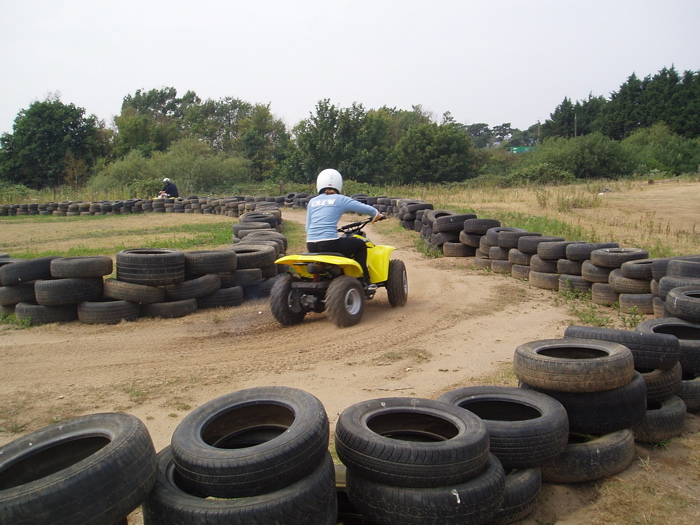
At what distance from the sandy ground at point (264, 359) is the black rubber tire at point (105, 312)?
14cm

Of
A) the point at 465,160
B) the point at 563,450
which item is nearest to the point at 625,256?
the point at 563,450

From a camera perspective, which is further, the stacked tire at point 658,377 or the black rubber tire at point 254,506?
the stacked tire at point 658,377

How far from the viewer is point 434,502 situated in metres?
2.89

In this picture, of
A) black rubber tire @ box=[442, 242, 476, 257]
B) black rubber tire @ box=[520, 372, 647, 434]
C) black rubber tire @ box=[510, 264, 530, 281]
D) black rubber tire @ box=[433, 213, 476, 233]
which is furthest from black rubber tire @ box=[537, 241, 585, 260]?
black rubber tire @ box=[520, 372, 647, 434]

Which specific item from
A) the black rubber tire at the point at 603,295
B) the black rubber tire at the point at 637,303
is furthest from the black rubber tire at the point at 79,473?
the black rubber tire at the point at 603,295

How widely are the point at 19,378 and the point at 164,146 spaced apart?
59965 mm

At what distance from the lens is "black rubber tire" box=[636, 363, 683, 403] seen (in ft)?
14.4

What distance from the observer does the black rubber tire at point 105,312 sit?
24.6 ft

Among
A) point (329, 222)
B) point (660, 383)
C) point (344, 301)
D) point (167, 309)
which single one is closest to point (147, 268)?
point (167, 309)

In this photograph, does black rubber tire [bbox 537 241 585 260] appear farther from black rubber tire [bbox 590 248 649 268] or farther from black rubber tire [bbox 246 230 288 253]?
black rubber tire [bbox 246 230 288 253]

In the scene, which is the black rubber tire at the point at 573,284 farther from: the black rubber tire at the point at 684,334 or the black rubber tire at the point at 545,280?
the black rubber tire at the point at 684,334

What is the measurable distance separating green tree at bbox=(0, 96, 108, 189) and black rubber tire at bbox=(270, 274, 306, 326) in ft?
152

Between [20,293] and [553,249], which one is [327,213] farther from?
[20,293]

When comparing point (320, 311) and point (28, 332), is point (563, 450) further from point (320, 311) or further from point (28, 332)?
point (28, 332)
